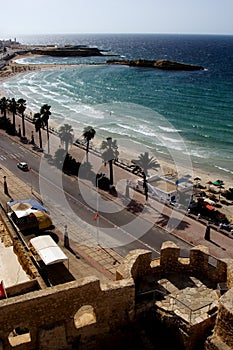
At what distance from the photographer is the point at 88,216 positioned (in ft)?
115

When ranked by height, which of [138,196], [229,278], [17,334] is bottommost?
[138,196]

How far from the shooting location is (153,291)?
622 inches

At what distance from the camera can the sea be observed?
66.4m

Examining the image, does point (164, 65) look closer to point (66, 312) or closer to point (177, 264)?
point (177, 264)

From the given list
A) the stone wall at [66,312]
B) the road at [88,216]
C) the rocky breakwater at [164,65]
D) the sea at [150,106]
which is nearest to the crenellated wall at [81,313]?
the stone wall at [66,312]

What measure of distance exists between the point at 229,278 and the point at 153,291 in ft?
10.5

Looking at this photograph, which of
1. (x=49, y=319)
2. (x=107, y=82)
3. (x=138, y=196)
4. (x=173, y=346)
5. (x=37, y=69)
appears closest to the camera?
(x=49, y=319)

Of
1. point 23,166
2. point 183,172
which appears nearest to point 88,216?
point 23,166

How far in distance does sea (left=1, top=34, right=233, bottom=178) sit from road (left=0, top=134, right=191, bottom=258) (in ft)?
74.0

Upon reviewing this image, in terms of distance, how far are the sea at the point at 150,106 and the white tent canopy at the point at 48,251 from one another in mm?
36778

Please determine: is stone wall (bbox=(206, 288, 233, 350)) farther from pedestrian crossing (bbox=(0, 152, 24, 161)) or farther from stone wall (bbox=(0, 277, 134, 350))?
pedestrian crossing (bbox=(0, 152, 24, 161))

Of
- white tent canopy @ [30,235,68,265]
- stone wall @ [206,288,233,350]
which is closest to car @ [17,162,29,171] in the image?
white tent canopy @ [30,235,68,265]

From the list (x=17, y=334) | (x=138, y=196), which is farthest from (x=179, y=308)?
(x=138, y=196)

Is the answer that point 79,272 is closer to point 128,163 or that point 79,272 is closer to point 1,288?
point 1,288
